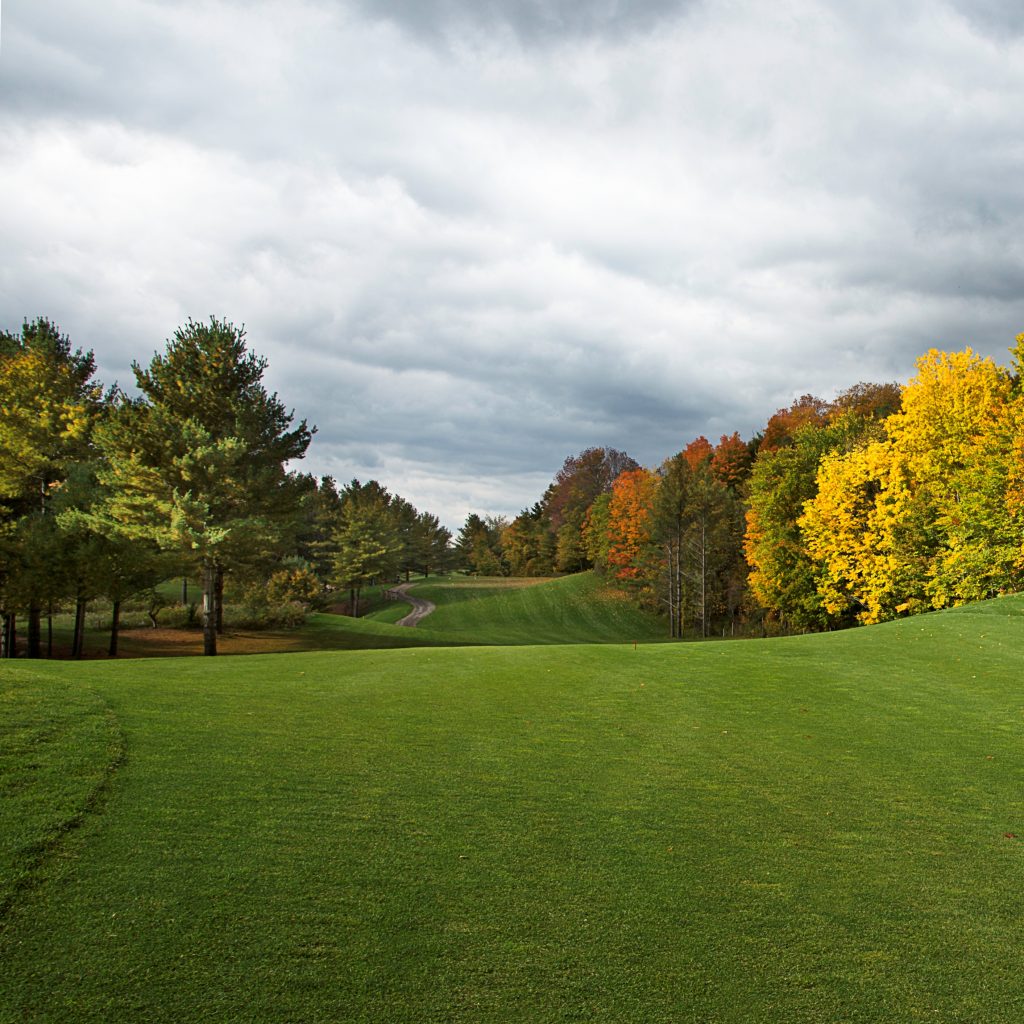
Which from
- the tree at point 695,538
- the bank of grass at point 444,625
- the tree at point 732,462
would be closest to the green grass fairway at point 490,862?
the bank of grass at point 444,625

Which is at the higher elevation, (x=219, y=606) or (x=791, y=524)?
(x=791, y=524)

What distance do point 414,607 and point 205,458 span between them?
41.1 meters

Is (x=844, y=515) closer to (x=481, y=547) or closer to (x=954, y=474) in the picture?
(x=954, y=474)

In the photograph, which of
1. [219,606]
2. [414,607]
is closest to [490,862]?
[219,606]

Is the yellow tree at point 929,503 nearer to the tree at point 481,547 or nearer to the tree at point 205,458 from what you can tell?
the tree at point 205,458

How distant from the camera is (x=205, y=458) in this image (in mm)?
26641

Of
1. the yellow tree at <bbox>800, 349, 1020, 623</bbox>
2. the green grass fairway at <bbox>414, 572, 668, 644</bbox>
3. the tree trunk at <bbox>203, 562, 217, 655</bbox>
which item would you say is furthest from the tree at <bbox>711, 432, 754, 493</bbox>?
the tree trunk at <bbox>203, 562, 217, 655</bbox>

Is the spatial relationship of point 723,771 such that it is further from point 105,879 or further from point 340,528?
point 340,528

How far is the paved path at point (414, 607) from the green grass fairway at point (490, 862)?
148 ft

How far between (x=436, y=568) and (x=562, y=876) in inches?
3949

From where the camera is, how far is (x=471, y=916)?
4.55 m

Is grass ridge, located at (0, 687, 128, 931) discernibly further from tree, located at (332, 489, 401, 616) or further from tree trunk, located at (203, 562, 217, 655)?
tree, located at (332, 489, 401, 616)

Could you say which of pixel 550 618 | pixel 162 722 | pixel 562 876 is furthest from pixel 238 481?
pixel 550 618

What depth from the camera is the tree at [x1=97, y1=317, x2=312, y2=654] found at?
1041 inches
